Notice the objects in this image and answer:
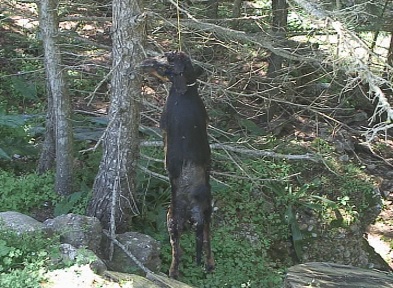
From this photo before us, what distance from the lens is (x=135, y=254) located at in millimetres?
6008

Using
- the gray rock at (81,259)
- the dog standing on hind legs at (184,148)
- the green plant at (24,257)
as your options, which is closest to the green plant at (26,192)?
the green plant at (24,257)

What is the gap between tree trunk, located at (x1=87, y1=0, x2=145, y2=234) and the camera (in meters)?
5.49

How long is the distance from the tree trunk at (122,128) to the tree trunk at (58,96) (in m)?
0.77

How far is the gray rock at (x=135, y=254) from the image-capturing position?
5.96 metres

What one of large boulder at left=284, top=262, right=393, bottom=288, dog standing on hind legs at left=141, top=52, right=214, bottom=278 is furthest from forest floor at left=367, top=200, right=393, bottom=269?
dog standing on hind legs at left=141, top=52, right=214, bottom=278

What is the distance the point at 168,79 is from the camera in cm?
499

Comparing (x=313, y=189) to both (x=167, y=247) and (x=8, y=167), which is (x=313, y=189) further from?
(x=8, y=167)

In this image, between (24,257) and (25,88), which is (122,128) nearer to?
(24,257)

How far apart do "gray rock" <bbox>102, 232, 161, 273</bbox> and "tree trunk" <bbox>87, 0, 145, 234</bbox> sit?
0.26 m

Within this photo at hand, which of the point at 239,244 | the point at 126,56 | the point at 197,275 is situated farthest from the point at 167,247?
the point at 126,56

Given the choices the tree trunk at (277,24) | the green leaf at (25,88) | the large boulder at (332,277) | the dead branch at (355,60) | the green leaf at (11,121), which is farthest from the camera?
the green leaf at (25,88)

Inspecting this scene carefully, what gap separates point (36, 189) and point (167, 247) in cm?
188

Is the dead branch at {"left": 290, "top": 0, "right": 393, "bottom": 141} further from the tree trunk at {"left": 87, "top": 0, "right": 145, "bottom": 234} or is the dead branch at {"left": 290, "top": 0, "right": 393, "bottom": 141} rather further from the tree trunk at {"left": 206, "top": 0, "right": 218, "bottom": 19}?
the tree trunk at {"left": 206, "top": 0, "right": 218, "bottom": 19}

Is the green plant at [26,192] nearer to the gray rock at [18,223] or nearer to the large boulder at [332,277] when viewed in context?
the gray rock at [18,223]
